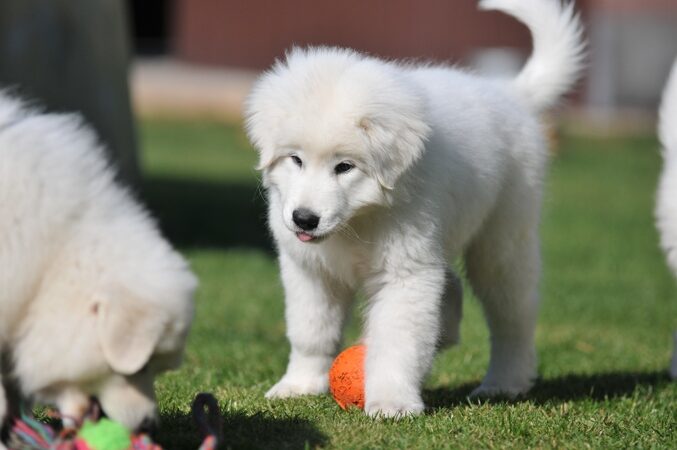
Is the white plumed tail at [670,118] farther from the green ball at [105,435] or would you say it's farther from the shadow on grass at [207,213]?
the shadow on grass at [207,213]

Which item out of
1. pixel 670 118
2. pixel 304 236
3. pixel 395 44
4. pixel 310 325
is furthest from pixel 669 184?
pixel 395 44

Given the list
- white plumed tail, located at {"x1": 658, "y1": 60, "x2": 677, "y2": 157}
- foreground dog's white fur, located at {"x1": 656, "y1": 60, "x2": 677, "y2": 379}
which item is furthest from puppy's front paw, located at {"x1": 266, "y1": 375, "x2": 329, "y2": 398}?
white plumed tail, located at {"x1": 658, "y1": 60, "x2": 677, "y2": 157}

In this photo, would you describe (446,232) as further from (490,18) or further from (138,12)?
(138,12)

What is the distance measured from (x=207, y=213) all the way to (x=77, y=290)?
30.9ft

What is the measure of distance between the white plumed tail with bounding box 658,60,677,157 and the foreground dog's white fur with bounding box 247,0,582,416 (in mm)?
1000

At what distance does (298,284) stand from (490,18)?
17.8 meters

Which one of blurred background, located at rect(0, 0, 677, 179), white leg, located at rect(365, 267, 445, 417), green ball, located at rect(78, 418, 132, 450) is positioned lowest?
blurred background, located at rect(0, 0, 677, 179)

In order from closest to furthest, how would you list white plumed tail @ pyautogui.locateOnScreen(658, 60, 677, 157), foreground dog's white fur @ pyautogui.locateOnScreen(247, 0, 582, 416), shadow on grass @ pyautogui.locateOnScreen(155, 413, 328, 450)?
shadow on grass @ pyautogui.locateOnScreen(155, 413, 328, 450)
foreground dog's white fur @ pyautogui.locateOnScreen(247, 0, 582, 416)
white plumed tail @ pyautogui.locateOnScreen(658, 60, 677, 157)

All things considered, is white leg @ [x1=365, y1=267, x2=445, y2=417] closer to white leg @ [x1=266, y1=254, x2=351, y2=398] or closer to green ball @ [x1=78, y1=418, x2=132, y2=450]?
white leg @ [x1=266, y1=254, x2=351, y2=398]

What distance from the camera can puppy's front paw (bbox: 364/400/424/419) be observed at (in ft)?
16.1

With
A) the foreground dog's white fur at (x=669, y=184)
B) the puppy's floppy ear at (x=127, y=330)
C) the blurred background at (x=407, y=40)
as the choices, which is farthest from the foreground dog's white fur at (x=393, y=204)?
the blurred background at (x=407, y=40)

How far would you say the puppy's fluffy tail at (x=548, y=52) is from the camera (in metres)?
6.32

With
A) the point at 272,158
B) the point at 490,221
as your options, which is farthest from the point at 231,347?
the point at 272,158

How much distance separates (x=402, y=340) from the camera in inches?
197
